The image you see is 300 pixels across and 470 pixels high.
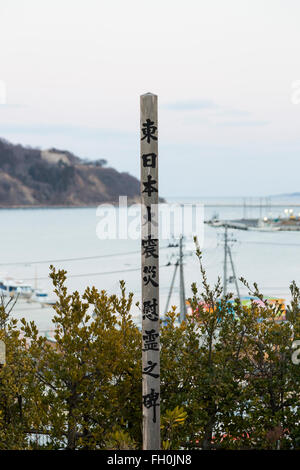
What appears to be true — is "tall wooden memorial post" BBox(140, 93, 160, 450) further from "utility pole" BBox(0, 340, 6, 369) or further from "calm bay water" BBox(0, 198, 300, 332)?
"calm bay water" BBox(0, 198, 300, 332)

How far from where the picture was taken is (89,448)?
11.9 ft

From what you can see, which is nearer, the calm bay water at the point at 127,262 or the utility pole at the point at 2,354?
the utility pole at the point at 2,354

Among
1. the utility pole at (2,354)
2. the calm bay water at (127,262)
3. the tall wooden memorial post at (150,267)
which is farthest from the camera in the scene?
the calm bay water at (127,262)

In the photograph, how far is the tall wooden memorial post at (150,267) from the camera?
10.1 ft

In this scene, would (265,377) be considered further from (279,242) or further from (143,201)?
(279,242)

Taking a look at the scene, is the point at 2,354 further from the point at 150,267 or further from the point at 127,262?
the point at 127,262

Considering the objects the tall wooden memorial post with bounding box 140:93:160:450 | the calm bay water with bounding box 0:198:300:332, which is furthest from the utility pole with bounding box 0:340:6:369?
the calm bay water with bounding box 0:198:300:332

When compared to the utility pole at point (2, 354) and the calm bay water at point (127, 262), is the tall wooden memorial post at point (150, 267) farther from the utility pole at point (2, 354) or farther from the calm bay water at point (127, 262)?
the calm bay water at point (127, 262)

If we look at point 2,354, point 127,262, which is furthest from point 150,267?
point 127,262

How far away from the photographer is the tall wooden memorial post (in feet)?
10.1

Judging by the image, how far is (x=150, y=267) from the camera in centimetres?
308

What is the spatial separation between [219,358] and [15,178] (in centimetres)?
5002

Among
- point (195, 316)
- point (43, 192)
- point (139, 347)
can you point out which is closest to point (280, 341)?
point (195, 316)

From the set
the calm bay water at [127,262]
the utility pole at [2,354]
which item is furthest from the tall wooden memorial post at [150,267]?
the calm bay water at [127,262]
